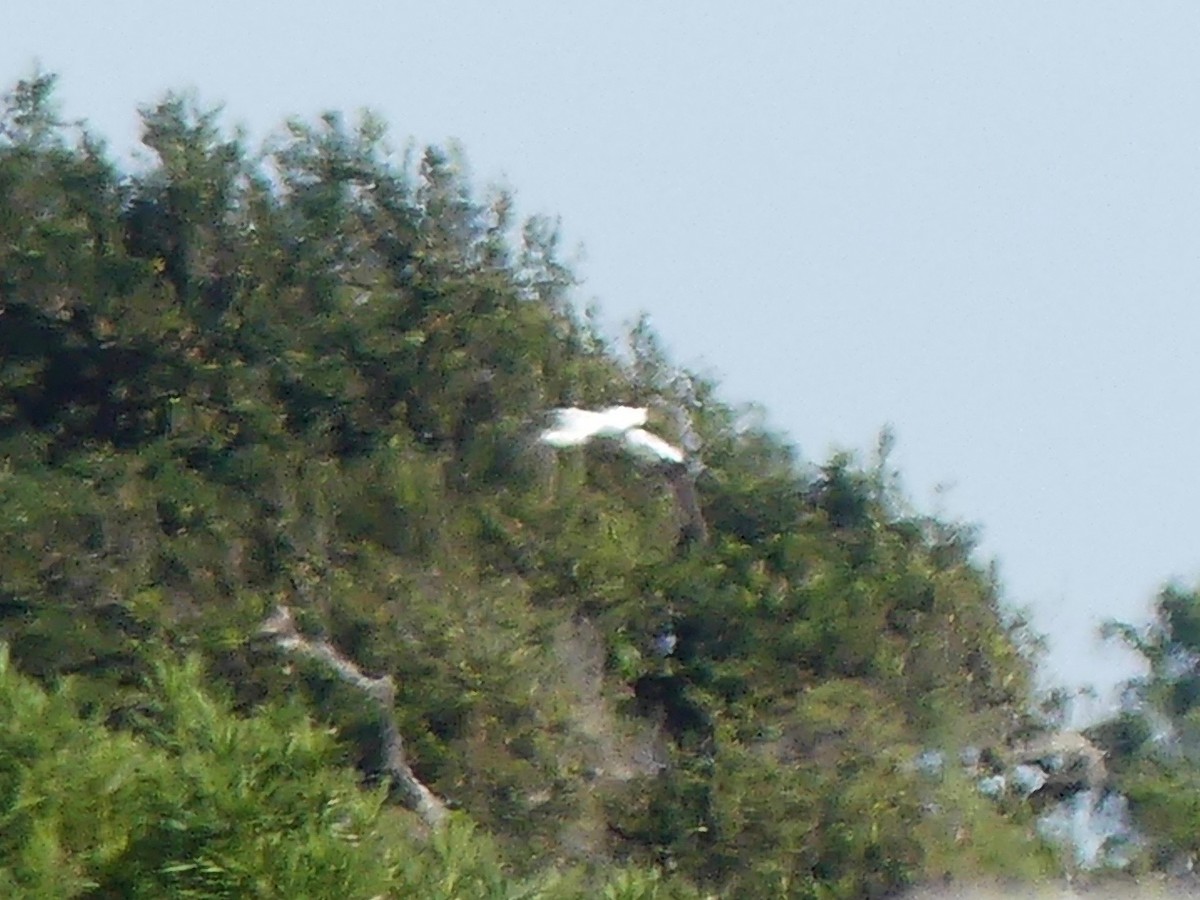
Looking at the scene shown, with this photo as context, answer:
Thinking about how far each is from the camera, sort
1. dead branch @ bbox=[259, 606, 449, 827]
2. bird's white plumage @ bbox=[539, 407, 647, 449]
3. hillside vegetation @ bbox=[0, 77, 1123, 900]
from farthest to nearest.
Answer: bird's white plumage @ bbox=[539, 407, 647, 449] → hillside vegetation @ bbox=[0, 77, 1123, 900] → dead branch @ bbox=[259, 606, 449, 827]

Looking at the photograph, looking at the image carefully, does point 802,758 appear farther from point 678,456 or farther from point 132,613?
point 132,613

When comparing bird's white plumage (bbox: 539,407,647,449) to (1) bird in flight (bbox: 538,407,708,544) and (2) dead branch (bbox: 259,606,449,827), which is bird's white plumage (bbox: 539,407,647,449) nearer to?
(1) bird in flight (bbox: 538,407,708,544)

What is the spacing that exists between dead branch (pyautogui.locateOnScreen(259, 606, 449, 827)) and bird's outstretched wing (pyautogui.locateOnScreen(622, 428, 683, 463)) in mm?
2286

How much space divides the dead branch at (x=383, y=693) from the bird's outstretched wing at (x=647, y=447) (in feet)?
7.50

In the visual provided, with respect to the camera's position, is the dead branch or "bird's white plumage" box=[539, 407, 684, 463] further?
"bird's white plumage" box=[539, 407, 684, 463]

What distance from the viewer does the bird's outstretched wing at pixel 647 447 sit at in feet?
31.6

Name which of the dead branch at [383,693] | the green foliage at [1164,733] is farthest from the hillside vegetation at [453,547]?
the green foliage at [1164,733]

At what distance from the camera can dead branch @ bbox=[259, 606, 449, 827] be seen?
25.1 ft

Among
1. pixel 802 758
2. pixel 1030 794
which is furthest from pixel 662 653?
pixel 1030 794

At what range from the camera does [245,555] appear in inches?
332

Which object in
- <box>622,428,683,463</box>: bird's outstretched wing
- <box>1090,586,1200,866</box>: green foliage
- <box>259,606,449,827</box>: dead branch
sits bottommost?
<box>259,606,449,827</box>: dead branch

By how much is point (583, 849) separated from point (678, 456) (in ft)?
8.55

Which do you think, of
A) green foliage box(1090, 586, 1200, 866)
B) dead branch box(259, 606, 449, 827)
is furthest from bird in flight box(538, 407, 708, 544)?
green foliage box(1090, 586, 1200, 866)

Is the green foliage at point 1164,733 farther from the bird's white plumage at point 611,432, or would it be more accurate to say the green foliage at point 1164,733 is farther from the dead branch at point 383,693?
the dead branch at point 383,693
